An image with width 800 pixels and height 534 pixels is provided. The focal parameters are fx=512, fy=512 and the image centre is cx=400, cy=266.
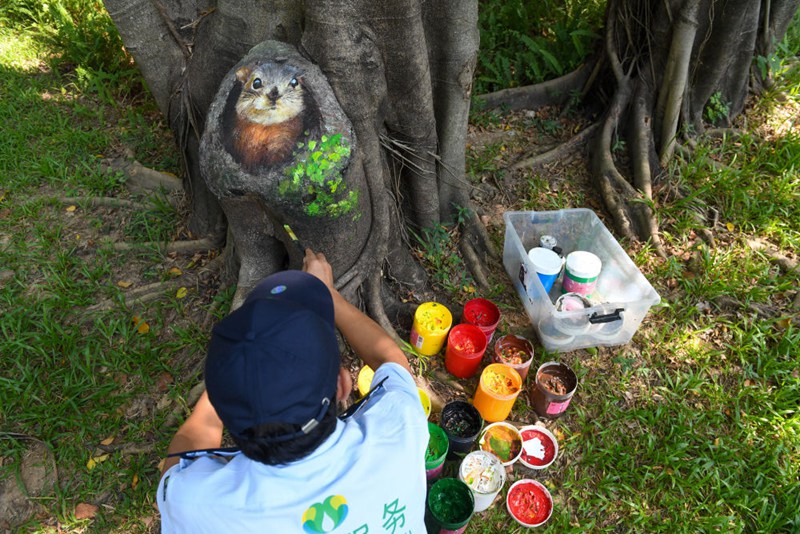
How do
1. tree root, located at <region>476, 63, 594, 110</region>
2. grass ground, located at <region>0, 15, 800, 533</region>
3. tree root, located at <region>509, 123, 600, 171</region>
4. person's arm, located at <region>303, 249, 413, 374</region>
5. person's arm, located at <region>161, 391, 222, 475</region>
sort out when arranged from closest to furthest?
1. person's arm, located at <region>161, 391, 222, 475</region>
2. person's arm, located at <region>303, 249, 413, 374</region>
3. grass ground, located at <region>0, 15, 800, 533</region>
4. tree root, located at <region>509, 123, 600, 171</region>
5. tree root, located at <region>476, 63, 594, 110</region>

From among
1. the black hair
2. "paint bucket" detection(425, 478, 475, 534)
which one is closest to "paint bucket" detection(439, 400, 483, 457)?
"paint bucket" detection(425, 478, 475, 534)

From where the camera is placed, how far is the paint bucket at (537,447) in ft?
9.01

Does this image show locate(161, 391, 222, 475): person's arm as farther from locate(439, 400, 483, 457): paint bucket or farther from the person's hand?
locate(439, 400, 483, 457): paint bucket

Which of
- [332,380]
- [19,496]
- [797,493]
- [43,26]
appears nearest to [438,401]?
[332,380]

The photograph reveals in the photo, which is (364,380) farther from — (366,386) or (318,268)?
(318,268)

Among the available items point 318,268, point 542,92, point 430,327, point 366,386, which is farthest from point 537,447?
point 542,92

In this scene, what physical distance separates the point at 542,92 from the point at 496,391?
301 cm

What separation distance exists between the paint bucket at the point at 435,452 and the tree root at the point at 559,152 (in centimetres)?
241

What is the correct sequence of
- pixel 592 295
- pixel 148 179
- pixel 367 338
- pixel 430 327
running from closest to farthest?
1. pixel 367 338
2. pixel 430 327
3. pixel 592 295
4. pixel 148 179

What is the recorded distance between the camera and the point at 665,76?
156 inches

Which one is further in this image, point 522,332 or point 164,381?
point 522,332

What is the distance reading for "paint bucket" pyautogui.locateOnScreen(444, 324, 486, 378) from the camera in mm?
2947

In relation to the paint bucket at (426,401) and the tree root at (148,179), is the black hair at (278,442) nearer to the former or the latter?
the paint bucket at (426,401)

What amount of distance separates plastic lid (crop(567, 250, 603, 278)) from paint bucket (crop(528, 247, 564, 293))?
76mm
